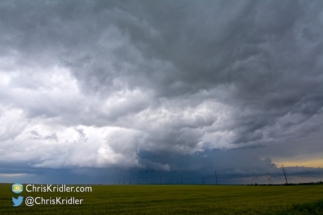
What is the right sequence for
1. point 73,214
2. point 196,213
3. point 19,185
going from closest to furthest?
point 73,214 → point 196,213 → point 19,185

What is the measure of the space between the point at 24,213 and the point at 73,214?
283 inches

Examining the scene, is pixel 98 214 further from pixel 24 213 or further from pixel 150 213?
pixel 24 213

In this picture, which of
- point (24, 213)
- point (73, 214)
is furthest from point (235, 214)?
point (24, 213)

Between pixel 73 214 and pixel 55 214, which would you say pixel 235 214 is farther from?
pixel 55 214

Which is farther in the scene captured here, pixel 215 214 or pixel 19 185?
pixel 19 185

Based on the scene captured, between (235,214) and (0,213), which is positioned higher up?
(0,213)

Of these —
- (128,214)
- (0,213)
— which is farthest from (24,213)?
(128,214)

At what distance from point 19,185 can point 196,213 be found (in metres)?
38.0

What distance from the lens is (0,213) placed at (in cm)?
2964

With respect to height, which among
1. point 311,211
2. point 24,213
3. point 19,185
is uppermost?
point 19,185

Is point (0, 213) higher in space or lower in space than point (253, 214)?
higher

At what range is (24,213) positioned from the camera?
29.4m

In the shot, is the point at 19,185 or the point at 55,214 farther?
the point at 19,185

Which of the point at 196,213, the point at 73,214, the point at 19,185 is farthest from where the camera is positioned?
the point at 19,185
